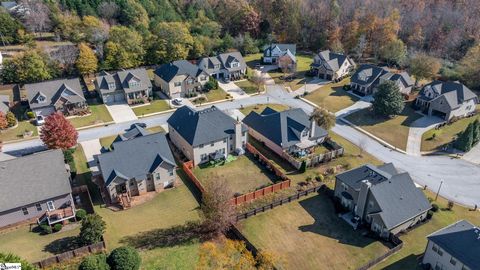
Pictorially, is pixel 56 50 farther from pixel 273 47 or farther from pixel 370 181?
pixel 370 181

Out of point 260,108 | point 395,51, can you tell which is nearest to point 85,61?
point 260,108

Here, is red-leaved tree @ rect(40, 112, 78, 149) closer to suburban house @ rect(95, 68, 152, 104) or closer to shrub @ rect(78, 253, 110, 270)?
suburban house @ rect(95, 68, 152, 104)

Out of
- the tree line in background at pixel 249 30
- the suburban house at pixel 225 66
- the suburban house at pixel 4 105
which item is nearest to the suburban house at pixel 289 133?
the suburban house at pixel 225 66

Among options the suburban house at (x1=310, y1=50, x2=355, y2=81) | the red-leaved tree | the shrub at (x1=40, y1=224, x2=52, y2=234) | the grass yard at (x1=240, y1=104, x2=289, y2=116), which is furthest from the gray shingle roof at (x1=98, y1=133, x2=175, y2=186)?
the suburban house at (x1=310, y1=50, x2=355, y2=81)

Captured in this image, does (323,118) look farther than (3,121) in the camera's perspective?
No

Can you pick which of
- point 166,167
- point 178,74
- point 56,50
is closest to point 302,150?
point 166,167

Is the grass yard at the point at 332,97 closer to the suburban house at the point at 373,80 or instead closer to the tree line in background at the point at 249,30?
the suburban house at the point at 373,80

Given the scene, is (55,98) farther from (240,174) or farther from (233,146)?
(240,174)
